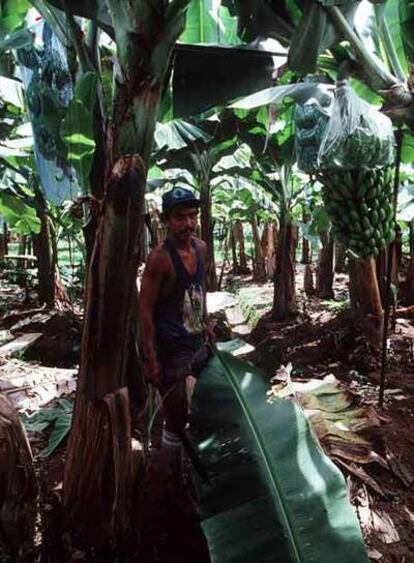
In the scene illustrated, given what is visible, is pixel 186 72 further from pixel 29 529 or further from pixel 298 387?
pixel 29 529

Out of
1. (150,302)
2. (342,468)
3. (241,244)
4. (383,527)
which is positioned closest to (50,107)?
(150,302)

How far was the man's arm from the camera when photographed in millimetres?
2172

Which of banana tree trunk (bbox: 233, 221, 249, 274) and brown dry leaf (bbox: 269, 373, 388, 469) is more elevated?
banana tree trunk (bbox: 233, 221, 249, 274)

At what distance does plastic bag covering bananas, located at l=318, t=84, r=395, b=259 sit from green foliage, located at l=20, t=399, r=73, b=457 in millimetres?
2093

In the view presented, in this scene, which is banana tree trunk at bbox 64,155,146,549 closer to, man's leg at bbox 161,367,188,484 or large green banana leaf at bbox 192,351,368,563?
large green banana leaf at bbox 192,351,368,563

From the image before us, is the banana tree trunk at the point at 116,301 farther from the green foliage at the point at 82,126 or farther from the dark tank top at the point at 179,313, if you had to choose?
the dark tank top at the point at 179,313

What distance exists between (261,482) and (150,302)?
0.96m

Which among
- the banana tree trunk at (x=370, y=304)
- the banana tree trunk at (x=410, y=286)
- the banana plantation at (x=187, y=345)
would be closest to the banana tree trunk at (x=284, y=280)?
the banana tree trunk at (x=410, y=286)

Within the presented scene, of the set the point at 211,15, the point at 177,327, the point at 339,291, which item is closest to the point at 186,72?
the point at 211,15

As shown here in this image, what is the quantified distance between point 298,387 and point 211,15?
2570mm

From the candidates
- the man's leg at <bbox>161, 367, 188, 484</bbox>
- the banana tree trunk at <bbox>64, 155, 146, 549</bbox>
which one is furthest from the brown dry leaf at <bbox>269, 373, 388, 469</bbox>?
the banana tree trunk at <bbox>64, 155, 146, 549</bbox>

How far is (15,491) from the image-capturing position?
1.52 metres

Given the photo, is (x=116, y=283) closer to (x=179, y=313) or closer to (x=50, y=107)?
(x=179, y=313)

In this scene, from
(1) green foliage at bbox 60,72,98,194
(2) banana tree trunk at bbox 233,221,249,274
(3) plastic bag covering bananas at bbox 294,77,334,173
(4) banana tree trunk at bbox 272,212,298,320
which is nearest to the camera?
(1) green foliage at bbox 60,72,98,194
